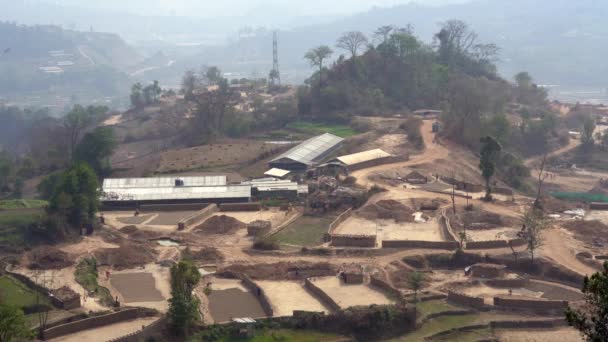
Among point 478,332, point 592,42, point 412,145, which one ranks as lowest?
point 478,332

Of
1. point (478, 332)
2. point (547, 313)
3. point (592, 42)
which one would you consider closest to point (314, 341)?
point (478, 332)

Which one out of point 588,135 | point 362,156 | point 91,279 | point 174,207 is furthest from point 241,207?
point 588,135

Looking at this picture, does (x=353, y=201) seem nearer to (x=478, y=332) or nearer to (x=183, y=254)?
(x=183, y=254)

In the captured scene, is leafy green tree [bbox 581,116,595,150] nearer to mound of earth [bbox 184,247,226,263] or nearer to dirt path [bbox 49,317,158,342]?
mound of earth [bbox 184,247,226,263]

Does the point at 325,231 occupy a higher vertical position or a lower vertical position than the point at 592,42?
lower

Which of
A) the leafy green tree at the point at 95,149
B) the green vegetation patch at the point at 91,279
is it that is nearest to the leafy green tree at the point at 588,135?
the leafy green tree at the point at 95,149
